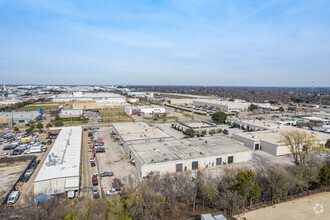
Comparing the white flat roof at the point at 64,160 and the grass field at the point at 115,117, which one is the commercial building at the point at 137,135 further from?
the grass field at the point at 115,117

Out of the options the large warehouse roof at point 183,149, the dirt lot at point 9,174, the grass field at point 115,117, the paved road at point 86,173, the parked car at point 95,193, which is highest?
the large warehouse roof at point 183,149

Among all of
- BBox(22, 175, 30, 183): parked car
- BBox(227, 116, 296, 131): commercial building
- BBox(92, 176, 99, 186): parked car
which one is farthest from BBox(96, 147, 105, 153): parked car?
BBox(227, 116, 296, 131): commercial building

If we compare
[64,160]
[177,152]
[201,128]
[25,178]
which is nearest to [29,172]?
[25,178]

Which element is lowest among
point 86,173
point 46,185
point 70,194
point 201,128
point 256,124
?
point 86,173

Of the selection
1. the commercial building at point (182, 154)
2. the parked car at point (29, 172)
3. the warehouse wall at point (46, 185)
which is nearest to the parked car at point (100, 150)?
the commercial building at point (182, 154)

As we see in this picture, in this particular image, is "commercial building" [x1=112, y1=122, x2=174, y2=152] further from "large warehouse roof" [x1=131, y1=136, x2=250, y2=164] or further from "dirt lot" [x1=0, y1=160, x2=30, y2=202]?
"dirt lot" [x1=0, y1=160, x2=30, y2=202]

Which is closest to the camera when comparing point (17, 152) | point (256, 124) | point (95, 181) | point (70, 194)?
point (70, 194)

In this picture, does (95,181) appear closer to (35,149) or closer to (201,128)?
(35,149)
